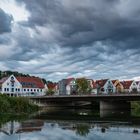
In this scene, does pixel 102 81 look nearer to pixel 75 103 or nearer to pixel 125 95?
pixel 75 103

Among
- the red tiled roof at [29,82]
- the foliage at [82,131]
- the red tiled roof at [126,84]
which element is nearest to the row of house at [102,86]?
the red tiled roof at [126,84]

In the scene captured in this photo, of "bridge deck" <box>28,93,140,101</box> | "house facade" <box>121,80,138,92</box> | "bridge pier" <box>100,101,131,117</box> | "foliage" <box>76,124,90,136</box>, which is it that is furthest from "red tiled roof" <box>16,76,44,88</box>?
"foliage" <box>76,124,90,136</box>

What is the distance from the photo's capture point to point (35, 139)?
122 feet

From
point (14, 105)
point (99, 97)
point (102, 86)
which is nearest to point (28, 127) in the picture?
point (14, 105)

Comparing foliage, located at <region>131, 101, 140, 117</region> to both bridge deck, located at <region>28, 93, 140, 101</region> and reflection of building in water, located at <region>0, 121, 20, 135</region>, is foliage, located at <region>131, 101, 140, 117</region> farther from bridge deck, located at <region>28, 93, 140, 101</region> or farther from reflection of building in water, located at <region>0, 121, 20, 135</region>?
reflection of building in water, located at <region>0, 121, 20, 135</region>

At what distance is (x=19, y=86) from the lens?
522 feet

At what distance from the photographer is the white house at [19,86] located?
154 meters

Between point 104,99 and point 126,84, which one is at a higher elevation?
point 126,84

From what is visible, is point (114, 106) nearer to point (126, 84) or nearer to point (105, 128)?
point (105, 128)

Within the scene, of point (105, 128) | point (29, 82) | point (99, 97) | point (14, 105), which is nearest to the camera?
point (105, 128)

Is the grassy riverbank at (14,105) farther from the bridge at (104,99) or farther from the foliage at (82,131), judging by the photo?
the foliage at (82,131)

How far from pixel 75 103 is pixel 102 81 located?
53.3 meters

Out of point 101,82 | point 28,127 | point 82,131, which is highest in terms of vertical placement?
point 101,82

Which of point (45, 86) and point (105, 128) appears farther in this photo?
point (45, 86)
